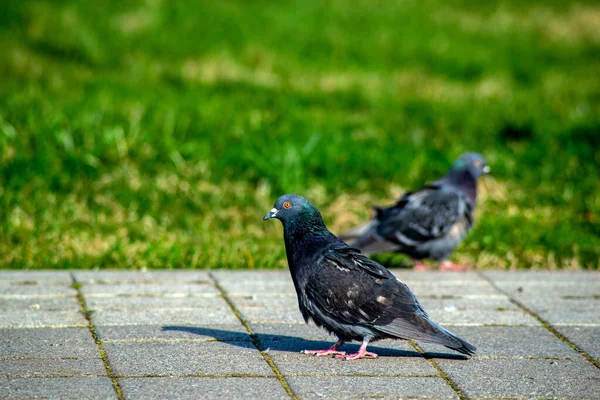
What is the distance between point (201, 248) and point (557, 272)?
2645 millimetres

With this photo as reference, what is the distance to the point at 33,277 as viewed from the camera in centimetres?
562

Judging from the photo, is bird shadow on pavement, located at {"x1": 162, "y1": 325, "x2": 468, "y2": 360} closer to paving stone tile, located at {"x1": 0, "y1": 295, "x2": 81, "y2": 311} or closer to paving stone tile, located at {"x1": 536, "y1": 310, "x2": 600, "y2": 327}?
paving stone tile, located at {"x1": 0, "y1": 295, "x2": 81, "y2": 311}

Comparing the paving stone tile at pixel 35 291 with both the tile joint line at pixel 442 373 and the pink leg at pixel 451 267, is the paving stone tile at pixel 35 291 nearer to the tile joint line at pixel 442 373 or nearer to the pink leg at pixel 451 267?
the tile joint line at pixel 442 373

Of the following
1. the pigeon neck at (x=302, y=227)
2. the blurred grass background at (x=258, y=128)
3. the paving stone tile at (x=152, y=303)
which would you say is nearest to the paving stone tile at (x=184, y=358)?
the pigeon neck at (x=302, y=227)

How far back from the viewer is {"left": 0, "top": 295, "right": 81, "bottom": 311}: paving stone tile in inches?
193

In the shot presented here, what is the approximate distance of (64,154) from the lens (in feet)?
26.3

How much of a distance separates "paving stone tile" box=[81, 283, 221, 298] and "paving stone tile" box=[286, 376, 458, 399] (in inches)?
66.4

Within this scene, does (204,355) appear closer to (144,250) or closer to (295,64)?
(144,250)

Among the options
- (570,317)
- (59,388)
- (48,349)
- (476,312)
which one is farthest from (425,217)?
(59,388)

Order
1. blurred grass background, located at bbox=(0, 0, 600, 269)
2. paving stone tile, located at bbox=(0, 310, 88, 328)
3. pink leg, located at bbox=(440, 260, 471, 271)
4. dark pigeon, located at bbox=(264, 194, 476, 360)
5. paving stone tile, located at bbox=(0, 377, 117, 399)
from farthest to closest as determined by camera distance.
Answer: blurred grass background, located at bbox=(0, 0, 600, 269)
pink leg, located at bbox=(440, 260, 471, 271)
paving stone tile, located at bbox=(0, 310, 88, 328)
dark pigeon, located at bbox=(264, 194, 476, 360)
paving stone tile, located at bbox=(0, 377, 117, 399)

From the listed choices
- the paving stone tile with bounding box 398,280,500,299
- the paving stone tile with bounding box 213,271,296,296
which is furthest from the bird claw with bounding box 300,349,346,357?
the paving stone tile with bounding box 398,280,500,299

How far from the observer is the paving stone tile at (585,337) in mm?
4398

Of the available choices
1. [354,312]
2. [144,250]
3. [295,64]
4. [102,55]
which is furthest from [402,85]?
[354,312]

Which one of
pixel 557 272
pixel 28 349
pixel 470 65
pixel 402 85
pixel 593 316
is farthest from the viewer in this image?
pixel 470 65
